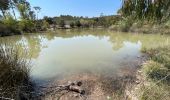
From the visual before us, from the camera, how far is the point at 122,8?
6047 mm

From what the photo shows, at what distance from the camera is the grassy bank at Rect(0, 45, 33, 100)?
350 cm

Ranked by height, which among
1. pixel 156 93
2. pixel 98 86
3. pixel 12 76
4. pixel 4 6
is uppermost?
pixel 4 6

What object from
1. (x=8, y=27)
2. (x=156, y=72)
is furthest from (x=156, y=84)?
(x=8, y=27)

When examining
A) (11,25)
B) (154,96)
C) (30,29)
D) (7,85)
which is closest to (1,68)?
(7,85)

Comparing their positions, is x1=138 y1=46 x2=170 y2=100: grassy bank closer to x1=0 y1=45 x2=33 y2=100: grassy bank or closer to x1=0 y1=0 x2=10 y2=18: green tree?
x1=0 y1=45 x2=33 y2=100: grassy bank

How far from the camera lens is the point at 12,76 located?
3.91 meters

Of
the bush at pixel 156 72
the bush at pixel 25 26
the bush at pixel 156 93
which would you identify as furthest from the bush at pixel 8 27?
the bush at pixel 156 93

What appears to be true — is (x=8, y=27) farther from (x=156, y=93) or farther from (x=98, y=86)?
(x=156, y=93)

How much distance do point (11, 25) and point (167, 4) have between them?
23567 millimetres

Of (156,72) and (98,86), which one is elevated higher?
(156,72)

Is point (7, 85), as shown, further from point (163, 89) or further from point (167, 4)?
point (167, 4)

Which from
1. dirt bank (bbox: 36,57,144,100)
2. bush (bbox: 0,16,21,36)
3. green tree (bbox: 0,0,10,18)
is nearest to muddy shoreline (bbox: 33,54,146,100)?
dirt bank (bbox: 36,57,144,100)

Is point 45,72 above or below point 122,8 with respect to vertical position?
below

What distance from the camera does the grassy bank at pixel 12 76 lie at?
11.5 feet
